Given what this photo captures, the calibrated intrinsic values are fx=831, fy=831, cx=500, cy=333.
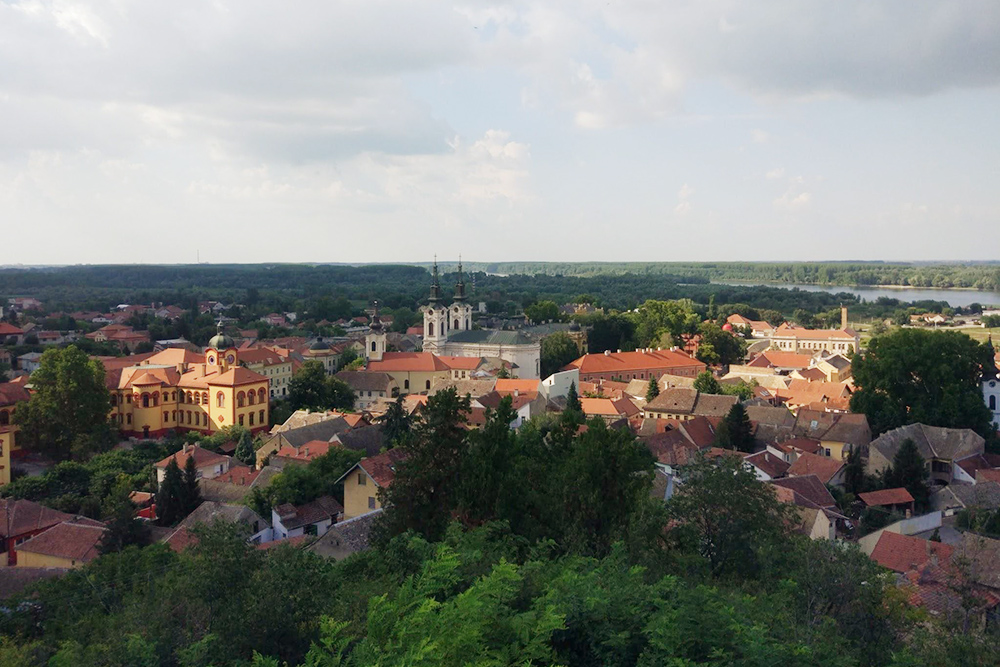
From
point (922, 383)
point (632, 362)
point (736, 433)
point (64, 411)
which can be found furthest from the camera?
point (632, 362)

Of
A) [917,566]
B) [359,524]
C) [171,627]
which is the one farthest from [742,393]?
[171,627]

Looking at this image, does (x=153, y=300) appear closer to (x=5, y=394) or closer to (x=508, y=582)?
(x=5, y=394)

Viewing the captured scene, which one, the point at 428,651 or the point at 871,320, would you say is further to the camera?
the point at 871,320

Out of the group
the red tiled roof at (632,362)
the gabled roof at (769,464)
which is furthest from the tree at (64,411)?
the red tiled roof at (632,362)

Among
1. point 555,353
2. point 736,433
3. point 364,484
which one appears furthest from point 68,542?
point 555,353

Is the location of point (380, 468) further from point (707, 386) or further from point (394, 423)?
point (707, 386)

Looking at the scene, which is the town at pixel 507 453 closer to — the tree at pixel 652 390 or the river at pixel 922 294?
the tree at pixel 652 390

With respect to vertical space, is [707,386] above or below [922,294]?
above
